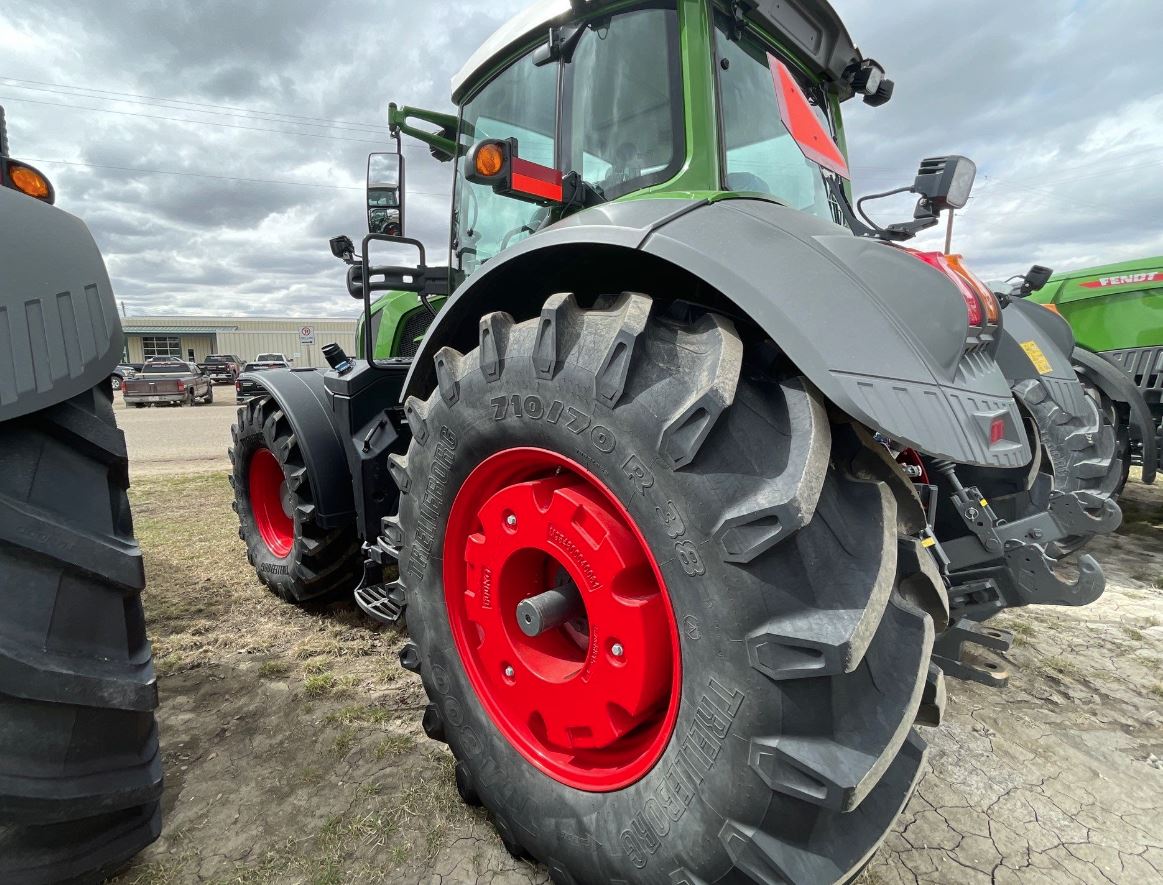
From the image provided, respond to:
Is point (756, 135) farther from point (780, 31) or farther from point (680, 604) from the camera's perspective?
point (680, 604)

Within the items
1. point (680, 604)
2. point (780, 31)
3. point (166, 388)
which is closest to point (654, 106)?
point (780, 31)

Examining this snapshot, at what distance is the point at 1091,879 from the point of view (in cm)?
161

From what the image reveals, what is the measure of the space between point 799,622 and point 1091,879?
54.0 inches

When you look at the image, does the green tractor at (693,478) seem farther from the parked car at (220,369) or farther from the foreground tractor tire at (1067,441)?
the parked car at (220,369)

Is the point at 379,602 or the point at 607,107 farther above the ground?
the point at 607,107

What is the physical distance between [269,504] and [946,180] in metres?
3.76

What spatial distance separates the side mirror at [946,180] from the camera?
6.77 ft

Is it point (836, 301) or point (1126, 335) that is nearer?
point (836, 301)

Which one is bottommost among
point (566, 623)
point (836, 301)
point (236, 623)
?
point (236, 623)

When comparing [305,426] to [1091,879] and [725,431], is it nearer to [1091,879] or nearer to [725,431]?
[725,431]

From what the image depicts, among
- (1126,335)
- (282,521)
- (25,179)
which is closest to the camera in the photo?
(25,179)

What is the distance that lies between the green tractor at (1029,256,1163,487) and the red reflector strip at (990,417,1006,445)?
404 centimetres

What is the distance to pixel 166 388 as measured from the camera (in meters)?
21.2

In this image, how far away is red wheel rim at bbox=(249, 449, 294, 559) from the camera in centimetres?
362
